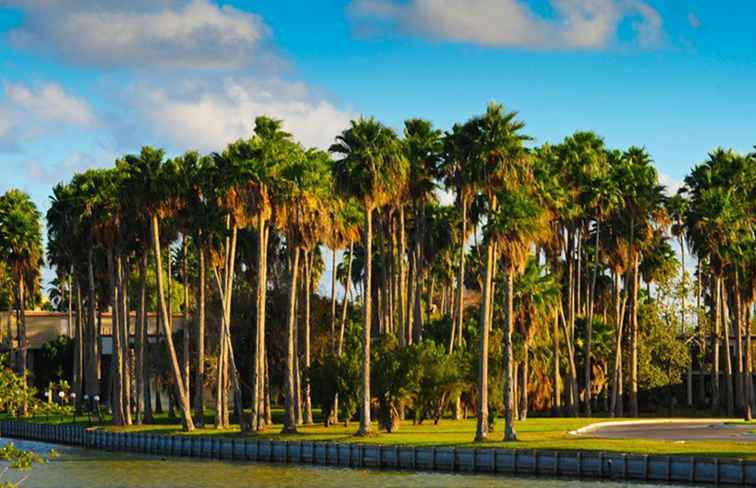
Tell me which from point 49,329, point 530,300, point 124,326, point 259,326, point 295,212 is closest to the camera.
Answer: point 259,326

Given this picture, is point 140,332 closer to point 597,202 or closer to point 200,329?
point 200,329

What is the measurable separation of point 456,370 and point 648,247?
39671 mm

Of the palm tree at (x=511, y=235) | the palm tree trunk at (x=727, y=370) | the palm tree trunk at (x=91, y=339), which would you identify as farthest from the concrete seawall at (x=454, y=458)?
the palm tree trunk at (x=727, y=370)

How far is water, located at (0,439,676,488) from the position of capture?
185 ft

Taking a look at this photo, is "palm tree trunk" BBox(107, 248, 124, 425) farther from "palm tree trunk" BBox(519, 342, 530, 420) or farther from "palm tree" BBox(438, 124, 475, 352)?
"palm tree trunk" BBox(519, 342, 530, 420)

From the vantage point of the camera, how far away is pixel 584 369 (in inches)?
4343

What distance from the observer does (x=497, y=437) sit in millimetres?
69500

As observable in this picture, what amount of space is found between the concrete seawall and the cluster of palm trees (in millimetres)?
5024

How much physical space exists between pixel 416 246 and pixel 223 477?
123 feet

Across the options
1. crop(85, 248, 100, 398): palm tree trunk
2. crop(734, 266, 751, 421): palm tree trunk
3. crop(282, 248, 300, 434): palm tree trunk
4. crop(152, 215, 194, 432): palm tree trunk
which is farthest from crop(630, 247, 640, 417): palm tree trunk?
crop(85, 248, 100, 398): palm tree trunk

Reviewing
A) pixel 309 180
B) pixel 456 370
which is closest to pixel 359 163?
pixel 309 180

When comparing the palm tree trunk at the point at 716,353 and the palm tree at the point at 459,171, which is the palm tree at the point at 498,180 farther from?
the palm tree trunk at the point at 716,353

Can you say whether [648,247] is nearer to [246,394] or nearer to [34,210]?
[246,394]

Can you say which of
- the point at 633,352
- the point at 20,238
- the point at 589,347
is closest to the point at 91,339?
the point at 20,238
